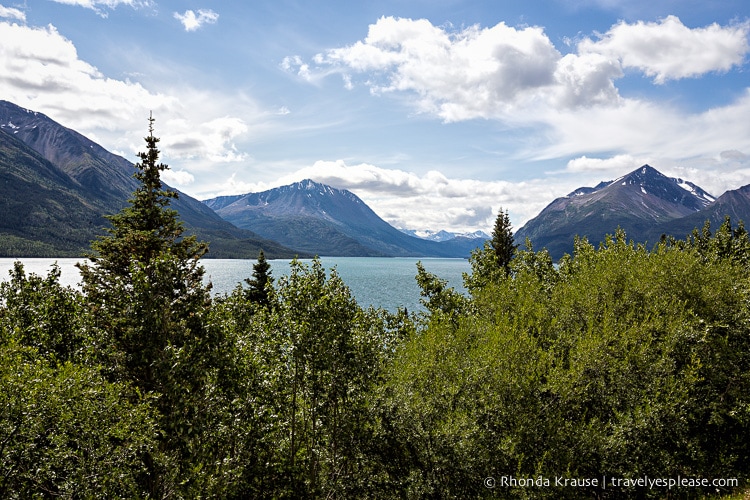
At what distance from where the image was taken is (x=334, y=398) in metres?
20.5

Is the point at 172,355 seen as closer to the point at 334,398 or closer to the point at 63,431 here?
the point at 63,431

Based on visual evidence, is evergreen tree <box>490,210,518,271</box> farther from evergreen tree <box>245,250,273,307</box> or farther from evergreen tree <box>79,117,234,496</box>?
evergreen tree <box>79,117,234,496</box>

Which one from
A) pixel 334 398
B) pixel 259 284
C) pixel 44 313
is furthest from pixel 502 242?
pixel 44 313

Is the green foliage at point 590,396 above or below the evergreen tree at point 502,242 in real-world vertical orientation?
below

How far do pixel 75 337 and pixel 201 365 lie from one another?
9.11m

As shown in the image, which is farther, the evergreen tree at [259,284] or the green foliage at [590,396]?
the evergreen tree at [259,284]

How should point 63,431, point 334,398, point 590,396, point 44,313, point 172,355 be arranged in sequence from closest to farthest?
point 63,431, point 172,355, point 44,313, point 334,398, point 590,396

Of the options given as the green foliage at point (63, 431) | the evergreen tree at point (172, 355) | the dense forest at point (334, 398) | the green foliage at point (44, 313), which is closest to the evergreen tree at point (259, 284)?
the dense forest at point (334, 398)

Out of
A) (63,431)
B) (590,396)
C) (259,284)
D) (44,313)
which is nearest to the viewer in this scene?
(63,431)

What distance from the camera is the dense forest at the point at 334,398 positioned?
1319 cm

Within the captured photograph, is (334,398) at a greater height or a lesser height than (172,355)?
lesser

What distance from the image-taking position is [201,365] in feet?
52.1

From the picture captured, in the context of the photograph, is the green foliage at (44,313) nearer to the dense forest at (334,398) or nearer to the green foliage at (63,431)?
the dense forest at (334,398)

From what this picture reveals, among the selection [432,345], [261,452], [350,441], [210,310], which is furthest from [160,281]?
[432,345]
